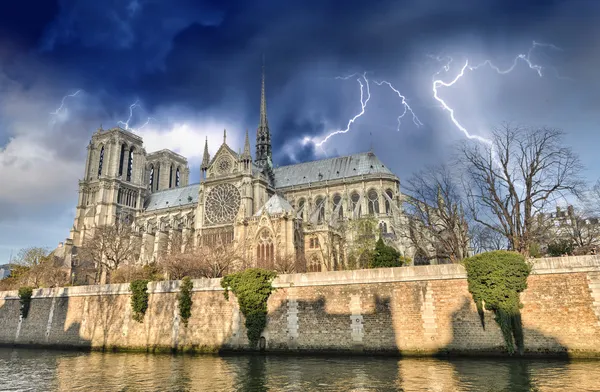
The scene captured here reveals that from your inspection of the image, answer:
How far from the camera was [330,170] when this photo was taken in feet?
230

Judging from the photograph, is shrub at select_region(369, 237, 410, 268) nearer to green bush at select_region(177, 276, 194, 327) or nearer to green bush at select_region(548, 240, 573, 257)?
green bush at select_region(548, 240, 573, 257)

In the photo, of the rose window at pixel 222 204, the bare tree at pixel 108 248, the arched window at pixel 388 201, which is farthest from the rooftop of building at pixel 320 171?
the bare tree at pixel 108 248

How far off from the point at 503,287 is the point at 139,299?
22.0 m

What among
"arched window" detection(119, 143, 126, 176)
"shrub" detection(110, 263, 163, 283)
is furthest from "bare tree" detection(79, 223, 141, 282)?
"arched window" detection(119, 143, 126, 176)

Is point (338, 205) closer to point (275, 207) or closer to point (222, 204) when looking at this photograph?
point (275, 207)

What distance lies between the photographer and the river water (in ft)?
47.2

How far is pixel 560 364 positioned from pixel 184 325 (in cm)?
2012

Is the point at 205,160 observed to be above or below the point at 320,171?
above

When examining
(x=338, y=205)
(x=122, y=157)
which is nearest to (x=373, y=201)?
(x=338, y=205)

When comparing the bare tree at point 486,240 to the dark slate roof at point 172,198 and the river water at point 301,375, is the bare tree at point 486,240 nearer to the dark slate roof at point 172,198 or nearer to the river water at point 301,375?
the river water at point 301,375

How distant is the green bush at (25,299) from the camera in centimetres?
3369

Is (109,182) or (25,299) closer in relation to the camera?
(25,299)

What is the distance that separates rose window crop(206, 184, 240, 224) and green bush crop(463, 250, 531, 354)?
42020 millimetres

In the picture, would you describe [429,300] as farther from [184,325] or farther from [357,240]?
[357,240]
